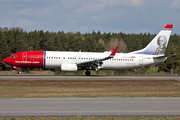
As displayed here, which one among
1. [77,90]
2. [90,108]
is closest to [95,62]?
[77,90]


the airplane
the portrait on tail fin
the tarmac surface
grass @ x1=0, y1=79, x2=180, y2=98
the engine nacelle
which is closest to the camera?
the tarmac surface

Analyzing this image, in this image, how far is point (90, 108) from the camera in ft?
51.6

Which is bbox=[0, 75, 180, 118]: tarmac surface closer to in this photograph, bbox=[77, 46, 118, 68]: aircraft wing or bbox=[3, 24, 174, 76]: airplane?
bbox=[77, 46, 118, 68]: aircraft wing

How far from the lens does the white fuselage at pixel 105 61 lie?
41.0 m

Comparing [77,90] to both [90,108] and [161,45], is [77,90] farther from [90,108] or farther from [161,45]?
[161,45]

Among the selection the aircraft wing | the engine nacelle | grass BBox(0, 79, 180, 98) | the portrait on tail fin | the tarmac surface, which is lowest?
grass BBox(0, 79, 180, 98)

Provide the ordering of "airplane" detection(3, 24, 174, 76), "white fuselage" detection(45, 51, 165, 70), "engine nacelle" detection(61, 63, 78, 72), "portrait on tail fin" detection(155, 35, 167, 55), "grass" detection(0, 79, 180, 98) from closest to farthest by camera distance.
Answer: "grass" detection(0, 79, 180, 98), "engine nacelle" detection(61, 63, 78, 72), "airplane" detection(3, 24, 174, 76), "white fuselage" detection(45, 51, 165, 70), "portrait on tail fin" detection(155, 35, 167, 55)

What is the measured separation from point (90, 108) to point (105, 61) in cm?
2698

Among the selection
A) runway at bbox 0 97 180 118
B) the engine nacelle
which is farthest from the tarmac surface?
the engine nacelle

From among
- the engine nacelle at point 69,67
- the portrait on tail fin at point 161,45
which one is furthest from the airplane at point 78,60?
the portrait on tail fin at point 161,45

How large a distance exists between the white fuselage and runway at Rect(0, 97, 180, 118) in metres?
23.5

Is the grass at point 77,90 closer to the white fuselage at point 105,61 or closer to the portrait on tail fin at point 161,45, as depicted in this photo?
the white fuselage at point 105,61

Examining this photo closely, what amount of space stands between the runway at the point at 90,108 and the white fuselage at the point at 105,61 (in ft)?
77.2

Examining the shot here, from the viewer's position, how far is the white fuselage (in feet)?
134
